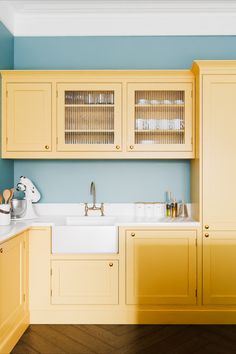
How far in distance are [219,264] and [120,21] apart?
2.57m

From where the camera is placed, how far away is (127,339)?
105 inches

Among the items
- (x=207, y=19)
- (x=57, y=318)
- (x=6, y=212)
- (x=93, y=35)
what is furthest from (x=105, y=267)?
(x=207, y=19)

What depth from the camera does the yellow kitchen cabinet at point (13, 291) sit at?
7.72ft

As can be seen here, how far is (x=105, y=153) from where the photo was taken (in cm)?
320

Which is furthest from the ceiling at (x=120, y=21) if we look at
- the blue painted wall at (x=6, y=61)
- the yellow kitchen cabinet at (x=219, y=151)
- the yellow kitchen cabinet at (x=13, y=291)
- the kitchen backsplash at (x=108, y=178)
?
the yellow kitchen cabinet at (x=13, y=291)

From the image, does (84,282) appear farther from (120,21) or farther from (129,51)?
(120,21)

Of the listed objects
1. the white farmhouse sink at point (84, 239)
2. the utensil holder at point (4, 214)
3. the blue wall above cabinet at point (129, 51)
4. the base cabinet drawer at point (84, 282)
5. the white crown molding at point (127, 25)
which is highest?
the white crown molding at point (127, 25)

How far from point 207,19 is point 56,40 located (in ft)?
A: 5.16

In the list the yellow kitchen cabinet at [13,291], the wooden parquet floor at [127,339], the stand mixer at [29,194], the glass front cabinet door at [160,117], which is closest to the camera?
the yellow kitchen cabinet at [13,291]

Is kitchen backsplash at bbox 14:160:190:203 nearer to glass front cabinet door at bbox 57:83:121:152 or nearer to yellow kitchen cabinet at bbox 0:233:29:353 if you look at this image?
glass front cabinet door at bbox 57:83:121:152

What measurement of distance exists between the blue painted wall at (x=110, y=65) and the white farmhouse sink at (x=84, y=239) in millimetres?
647

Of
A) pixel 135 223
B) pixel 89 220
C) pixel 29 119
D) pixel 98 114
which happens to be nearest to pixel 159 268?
pixel 135 223

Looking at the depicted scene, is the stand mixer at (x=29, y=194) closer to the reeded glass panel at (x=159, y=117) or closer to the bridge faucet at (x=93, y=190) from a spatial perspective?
the bridge faucet at (x=93, y=190)

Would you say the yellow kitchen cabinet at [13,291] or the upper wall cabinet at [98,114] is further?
the upper wall cabinet at [98,114]
